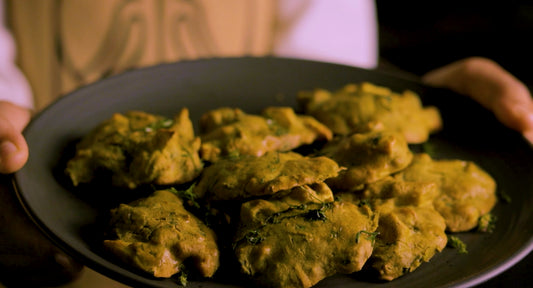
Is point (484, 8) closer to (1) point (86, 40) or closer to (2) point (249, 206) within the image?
(1) point (86, 40)

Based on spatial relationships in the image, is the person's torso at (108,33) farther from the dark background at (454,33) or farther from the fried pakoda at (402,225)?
the dark background at (454,33)

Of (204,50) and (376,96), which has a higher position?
(376,96)

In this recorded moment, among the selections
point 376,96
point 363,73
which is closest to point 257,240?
point 376,96

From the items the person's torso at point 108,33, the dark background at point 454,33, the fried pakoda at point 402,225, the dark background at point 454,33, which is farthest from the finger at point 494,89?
the dark background at point 454,33

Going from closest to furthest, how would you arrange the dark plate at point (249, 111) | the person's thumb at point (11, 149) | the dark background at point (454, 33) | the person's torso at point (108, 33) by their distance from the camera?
the dark plate at point (249, 111) → the person's thumb at point (11, 149) → the person's torso at point (108, 33) → the dark background at point (454, 33)

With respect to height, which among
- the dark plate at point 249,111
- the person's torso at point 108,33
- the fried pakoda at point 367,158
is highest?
the fried pakoda at point 367,158

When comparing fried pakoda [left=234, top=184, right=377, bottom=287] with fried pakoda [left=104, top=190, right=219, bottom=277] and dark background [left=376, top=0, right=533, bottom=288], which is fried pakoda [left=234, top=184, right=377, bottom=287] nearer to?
fried pakoda [left=104, top=190, right=219, bottom=277]

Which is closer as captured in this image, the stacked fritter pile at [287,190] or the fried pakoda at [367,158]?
the stacked fritter pile at [287,190]
